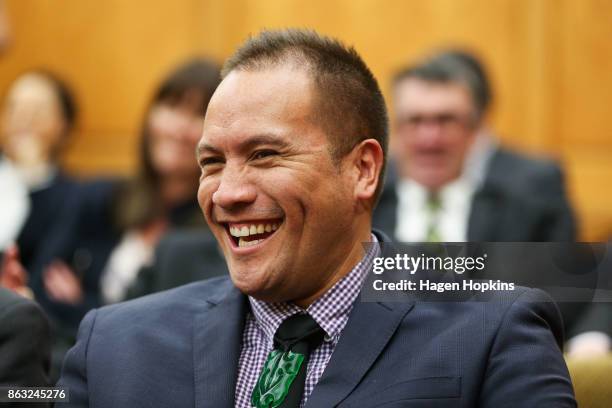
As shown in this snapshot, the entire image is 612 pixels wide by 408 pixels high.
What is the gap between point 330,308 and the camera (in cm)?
201

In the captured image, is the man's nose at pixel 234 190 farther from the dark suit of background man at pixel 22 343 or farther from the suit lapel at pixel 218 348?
the dark suit of background man at pixel 22 343

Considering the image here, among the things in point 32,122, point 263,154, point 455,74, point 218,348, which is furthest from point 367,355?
point 32,122

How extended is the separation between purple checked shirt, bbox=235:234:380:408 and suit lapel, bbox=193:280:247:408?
0.07 ft

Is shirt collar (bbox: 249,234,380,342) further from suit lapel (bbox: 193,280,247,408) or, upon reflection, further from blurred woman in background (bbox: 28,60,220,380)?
blurred woman in background (bbox: 28,60,220,380)

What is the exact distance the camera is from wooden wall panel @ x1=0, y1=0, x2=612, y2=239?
5.11m

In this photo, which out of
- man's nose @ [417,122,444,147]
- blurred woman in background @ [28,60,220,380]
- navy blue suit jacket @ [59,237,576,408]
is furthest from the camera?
man's nose @ [417,122,444,147]

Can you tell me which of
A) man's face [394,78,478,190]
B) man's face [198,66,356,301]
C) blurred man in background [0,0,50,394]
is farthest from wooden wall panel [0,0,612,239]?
blurred man in background [0,0,50,394]

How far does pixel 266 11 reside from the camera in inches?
209

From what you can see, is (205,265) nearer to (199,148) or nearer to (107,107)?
(199,148)

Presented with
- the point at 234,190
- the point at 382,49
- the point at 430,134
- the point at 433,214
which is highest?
the point at 382,49

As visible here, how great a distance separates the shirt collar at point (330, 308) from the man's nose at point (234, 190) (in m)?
0.21

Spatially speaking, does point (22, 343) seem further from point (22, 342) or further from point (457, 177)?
point (457, 177)

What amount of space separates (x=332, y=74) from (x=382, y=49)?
3291mm

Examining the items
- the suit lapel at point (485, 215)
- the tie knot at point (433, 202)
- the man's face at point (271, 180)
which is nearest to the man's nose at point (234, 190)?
the man's face at point (271, 180)
